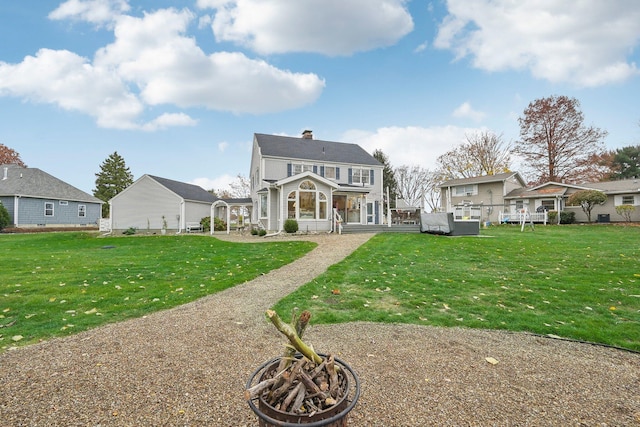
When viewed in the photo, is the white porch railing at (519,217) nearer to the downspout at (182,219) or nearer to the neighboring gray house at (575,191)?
the neighboring gray house at (575,191)

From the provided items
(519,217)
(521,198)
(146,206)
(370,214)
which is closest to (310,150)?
Answer: (370,214)

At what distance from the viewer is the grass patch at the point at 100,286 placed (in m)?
4.16

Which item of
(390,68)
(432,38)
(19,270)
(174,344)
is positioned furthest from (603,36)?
(19,270)

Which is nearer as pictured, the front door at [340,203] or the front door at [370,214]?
the front door at [340,203]

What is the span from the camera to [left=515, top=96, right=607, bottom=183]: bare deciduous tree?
2991 centimetres

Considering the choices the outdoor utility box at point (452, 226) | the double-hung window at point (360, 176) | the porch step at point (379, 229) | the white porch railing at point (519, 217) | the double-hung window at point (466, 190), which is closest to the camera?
the outdoor utility box at point (452, 226)

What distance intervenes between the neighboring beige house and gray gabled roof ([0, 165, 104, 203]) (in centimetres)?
3590

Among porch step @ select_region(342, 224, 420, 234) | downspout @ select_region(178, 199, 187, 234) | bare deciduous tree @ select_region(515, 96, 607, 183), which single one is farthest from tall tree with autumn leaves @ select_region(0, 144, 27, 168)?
bare deciduous tree @ select_region(515, 96, 607, 183)

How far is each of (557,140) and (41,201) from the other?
5104 centimetres

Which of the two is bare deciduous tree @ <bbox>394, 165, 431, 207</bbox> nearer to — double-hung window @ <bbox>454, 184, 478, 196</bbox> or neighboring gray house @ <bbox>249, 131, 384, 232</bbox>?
double-hung window @ <bbox>454, 184, 478, 196</bbox>

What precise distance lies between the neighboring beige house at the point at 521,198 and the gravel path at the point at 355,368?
22.0m

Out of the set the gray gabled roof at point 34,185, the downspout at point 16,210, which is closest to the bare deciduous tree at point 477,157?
the gray gabled roof at point 34,185

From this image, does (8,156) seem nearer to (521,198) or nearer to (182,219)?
(182,219)

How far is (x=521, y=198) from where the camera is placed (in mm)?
27500
